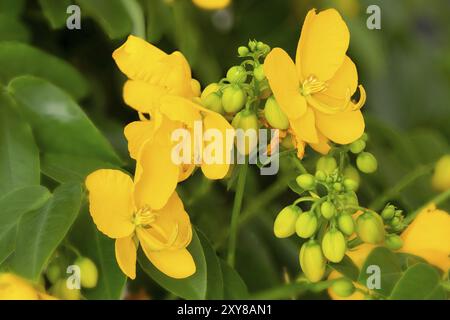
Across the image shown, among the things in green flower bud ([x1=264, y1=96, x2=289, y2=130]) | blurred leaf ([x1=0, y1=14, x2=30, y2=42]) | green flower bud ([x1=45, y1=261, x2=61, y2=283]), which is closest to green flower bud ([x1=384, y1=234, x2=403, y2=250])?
green flower bud ([x1=264, y1=96, x2=289, y2=130])

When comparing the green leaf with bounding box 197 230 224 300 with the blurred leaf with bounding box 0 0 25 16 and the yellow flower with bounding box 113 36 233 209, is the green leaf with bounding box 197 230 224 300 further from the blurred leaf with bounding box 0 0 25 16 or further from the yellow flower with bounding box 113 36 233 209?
the blurred leaf with bounding box 0 0 25 16

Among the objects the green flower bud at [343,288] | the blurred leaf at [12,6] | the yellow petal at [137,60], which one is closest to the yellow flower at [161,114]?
the yellow petal at [137,60]

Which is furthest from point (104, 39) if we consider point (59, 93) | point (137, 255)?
point (137, 255)

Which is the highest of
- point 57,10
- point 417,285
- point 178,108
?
point 57,10

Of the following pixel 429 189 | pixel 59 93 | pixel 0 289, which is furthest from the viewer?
pixel 429 189

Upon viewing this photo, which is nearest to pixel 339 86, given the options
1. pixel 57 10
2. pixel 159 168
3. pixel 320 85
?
pixel 320 85

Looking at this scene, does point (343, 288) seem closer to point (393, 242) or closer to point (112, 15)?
point (393, 242)

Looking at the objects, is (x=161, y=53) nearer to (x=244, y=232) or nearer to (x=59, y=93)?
(x=59, y=93)
